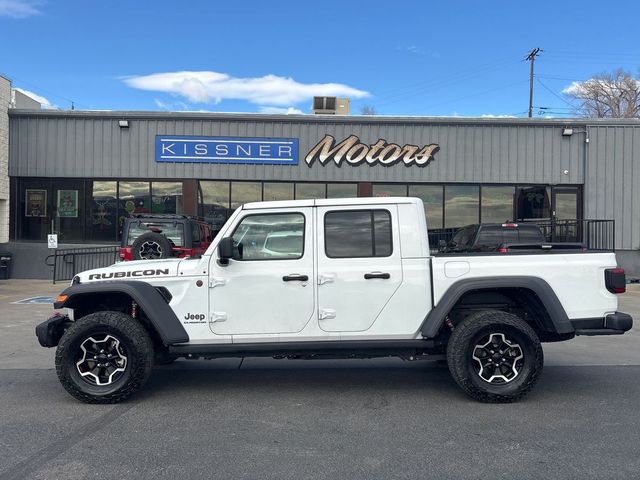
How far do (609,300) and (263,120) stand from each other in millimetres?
14723

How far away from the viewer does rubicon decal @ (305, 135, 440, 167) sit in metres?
18.5

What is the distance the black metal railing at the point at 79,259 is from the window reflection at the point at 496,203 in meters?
12.8

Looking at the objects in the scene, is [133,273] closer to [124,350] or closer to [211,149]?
[124,350]

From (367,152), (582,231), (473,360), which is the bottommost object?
(473,360)

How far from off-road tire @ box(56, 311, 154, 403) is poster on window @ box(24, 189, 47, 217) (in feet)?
49.9

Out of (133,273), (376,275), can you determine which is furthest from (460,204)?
(133,273)

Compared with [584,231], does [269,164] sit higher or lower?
higher

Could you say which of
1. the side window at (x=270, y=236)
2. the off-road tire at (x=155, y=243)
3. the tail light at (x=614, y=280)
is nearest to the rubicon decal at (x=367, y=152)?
the off-road tire at (x=155, y=243)

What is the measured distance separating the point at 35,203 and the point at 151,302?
15872 mm

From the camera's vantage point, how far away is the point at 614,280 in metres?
5.29

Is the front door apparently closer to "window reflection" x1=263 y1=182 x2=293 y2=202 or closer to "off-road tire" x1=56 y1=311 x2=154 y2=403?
"off-road tire" x1=56 y1=311 x2=154 y2=403

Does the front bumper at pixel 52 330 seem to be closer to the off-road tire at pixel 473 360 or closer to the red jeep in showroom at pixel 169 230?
the off-road tire at pixel 473 360

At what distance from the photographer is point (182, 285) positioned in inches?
209

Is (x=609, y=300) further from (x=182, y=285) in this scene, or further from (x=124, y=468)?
(x=124, y=468)
